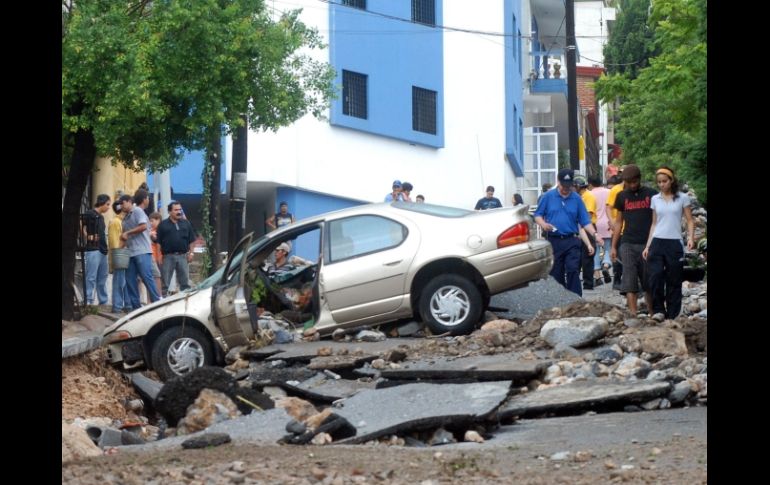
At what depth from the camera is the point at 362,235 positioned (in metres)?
15.4

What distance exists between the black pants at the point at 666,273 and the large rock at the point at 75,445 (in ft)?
23.3

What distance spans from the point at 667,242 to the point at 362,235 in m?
3.35

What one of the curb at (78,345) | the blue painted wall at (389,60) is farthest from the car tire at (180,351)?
the blue painted wall at (389,60)

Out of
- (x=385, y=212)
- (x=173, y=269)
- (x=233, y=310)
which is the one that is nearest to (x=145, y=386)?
(x=233, y=310)

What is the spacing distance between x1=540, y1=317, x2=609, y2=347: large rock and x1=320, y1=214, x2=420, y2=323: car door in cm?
233

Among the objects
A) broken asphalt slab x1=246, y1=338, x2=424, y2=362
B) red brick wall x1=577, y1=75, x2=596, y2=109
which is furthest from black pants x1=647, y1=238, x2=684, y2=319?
red brick wall x1=577, y1=75, x2=596, y2=109

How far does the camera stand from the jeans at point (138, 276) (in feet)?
64.3

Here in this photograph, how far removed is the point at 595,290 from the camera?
69.1 ft

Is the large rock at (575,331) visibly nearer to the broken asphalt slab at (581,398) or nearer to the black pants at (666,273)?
the black pants at (666,273)

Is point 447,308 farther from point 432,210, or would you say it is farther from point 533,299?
point 533,299

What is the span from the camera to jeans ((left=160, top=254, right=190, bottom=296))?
20.3 m

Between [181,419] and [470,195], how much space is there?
2878 cm
